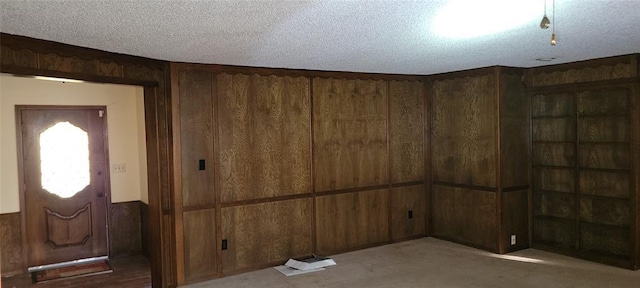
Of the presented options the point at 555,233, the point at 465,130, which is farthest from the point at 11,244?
the point at 555,233

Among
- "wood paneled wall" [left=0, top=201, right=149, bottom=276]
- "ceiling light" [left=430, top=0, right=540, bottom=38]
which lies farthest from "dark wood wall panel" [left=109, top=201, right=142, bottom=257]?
"ceiling light" [left=430, top=0, right=540, bottom=38]

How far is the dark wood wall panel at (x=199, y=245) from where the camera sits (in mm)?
4516

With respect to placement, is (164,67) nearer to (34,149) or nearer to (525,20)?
(34,149)

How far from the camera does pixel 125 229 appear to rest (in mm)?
5875

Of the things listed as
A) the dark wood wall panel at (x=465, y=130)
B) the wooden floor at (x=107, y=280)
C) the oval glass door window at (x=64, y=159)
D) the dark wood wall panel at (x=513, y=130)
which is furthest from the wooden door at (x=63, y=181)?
the dark wood wall panel at (x=513, y=130)

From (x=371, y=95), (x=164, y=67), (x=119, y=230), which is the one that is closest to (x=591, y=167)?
(x=371, y=95)

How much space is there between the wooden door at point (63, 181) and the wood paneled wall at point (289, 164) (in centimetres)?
191

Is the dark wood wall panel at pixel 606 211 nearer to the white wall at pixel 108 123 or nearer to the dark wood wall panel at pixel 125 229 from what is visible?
the white wall at pixel 108 123

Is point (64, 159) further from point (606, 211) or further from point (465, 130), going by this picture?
point (606, 211)

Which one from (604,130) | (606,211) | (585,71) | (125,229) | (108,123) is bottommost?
(125,229)

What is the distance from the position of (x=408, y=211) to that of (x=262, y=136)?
2.35m

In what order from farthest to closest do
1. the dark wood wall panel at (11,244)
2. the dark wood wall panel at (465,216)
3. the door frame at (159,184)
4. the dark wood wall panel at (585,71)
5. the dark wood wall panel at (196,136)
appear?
the dark wood wall panel at (465,216), the dark wood wall panel at (11,244), the dark wood wall panel at (585,71), the dark wood wall panel at (196,136), the door frame at (159,184)

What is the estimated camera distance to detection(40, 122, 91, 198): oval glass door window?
5.41m

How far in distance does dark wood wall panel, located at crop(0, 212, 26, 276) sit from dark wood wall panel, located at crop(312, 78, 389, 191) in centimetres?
346
